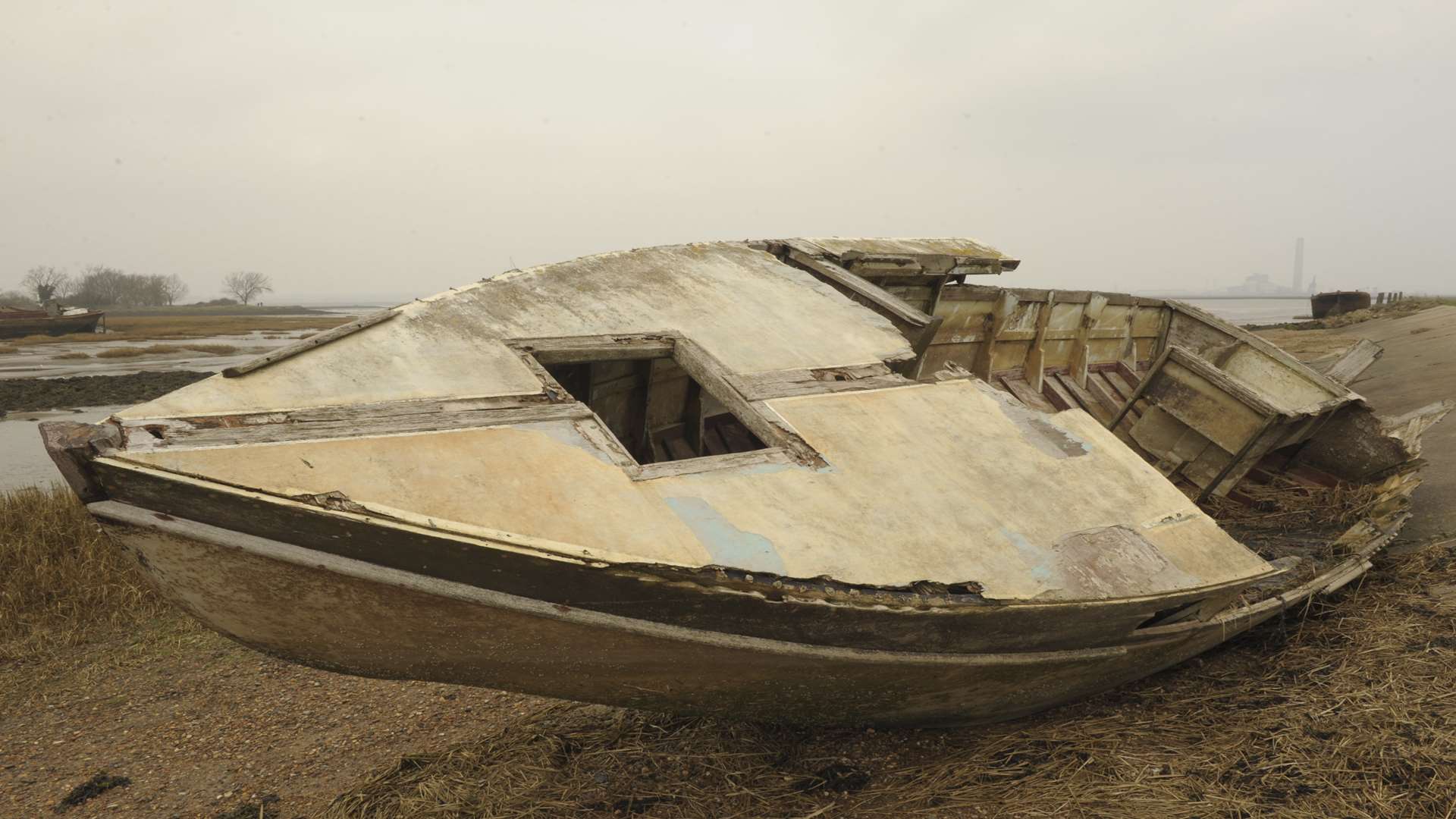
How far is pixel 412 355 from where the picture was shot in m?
3.25

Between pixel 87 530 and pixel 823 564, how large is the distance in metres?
7.08

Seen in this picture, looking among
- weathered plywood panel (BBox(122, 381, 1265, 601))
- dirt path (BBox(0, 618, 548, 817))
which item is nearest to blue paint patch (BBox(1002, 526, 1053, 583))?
weathered plywood panel (BBox(122, 381, 1265, 601))

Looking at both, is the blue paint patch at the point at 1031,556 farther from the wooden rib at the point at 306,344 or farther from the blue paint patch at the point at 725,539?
the wooden rib at the point at 306,344

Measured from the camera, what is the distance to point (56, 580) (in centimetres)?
675

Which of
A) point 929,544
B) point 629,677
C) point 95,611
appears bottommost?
point 95,611

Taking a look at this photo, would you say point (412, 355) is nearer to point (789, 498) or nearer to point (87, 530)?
point (789, 498)

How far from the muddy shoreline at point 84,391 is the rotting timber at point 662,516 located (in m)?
13.2

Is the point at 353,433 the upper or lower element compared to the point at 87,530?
upper

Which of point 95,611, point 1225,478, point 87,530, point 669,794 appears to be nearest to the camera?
point 669,794

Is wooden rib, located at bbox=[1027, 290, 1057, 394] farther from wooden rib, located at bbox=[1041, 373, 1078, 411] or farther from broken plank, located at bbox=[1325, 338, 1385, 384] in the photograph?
broken plank, located at bbox=[1325, 338, 1385, 384]

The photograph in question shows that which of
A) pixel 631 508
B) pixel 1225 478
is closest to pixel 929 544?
pixel 631 508

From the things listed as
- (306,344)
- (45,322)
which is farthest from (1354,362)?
(45,322)

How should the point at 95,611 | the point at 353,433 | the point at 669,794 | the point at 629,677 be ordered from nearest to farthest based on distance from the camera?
the point at 353,433, the point at 629,677, the point at 669,794, the point at 95,611

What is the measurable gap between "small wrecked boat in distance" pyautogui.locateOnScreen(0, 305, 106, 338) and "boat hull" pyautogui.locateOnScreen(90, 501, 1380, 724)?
36170 millimetres
